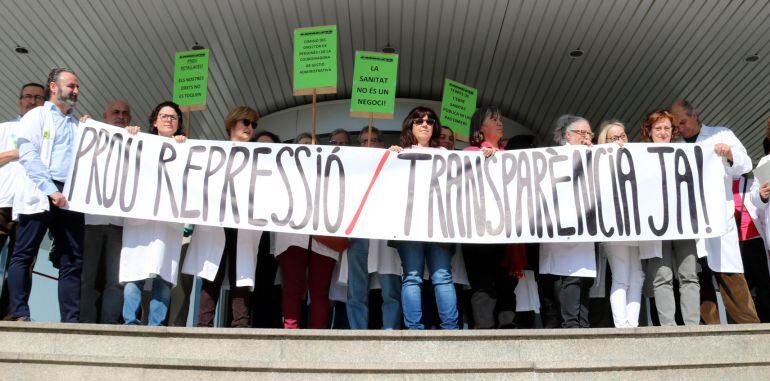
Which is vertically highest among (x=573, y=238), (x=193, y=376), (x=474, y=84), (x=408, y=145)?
(x=474, y=84)

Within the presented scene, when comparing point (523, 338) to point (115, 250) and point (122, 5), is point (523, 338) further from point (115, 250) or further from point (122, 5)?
point (122, 5)

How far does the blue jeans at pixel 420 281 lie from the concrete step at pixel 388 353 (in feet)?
1.75

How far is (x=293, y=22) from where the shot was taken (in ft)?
31.7

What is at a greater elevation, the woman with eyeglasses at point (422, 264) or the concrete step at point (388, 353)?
the woman with eyeglasses at point (422, 264)

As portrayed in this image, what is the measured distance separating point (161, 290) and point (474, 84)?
6259mm

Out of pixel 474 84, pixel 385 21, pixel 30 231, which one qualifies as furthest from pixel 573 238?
pixel 474 84

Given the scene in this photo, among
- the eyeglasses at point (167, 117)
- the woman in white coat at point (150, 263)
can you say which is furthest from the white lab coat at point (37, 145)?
the eyeglasses at point (167, 117)

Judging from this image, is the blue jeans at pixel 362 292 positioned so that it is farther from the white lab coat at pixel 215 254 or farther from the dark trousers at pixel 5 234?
the dark trousers at pixel 5 234

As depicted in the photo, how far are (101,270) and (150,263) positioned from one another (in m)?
0.47

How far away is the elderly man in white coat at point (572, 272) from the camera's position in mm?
6051

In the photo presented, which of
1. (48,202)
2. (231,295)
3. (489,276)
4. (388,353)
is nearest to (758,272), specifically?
(489,276)

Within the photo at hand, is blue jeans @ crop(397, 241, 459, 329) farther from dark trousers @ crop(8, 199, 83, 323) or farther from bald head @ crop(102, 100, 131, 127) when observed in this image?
bald head @ crop(102, 100, 131, 127)

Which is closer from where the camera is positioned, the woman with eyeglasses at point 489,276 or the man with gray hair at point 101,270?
the man with gray hair at point 101,270

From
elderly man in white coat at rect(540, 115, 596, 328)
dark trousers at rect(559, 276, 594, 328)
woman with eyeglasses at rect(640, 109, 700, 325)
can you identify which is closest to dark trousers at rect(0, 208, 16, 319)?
elderly man in white coat at rect(540, 115, 596, 328)
